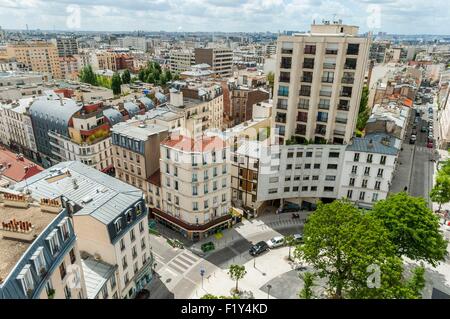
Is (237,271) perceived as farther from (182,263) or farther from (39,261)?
(39,261)

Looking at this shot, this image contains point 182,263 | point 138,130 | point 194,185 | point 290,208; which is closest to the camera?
point 182,263

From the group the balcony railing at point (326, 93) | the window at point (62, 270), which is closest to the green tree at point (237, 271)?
the window at point (62, 270)

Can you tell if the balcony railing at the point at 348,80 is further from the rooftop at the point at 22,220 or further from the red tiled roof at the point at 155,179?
the rooftop at the point at 22,220

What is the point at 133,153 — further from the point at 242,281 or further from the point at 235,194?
the point at 242,281

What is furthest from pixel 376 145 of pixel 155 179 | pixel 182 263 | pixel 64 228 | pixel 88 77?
pixel 88 77

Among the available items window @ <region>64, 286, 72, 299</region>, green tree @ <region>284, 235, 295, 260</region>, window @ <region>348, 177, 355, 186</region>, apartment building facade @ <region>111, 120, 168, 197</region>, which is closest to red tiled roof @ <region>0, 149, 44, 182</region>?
apartment building facade @ <region>111, 120, 168, 197</region>

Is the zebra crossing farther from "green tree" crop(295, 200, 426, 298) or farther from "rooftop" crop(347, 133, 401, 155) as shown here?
"rooftop" crop(347, 133, 401, 155)
